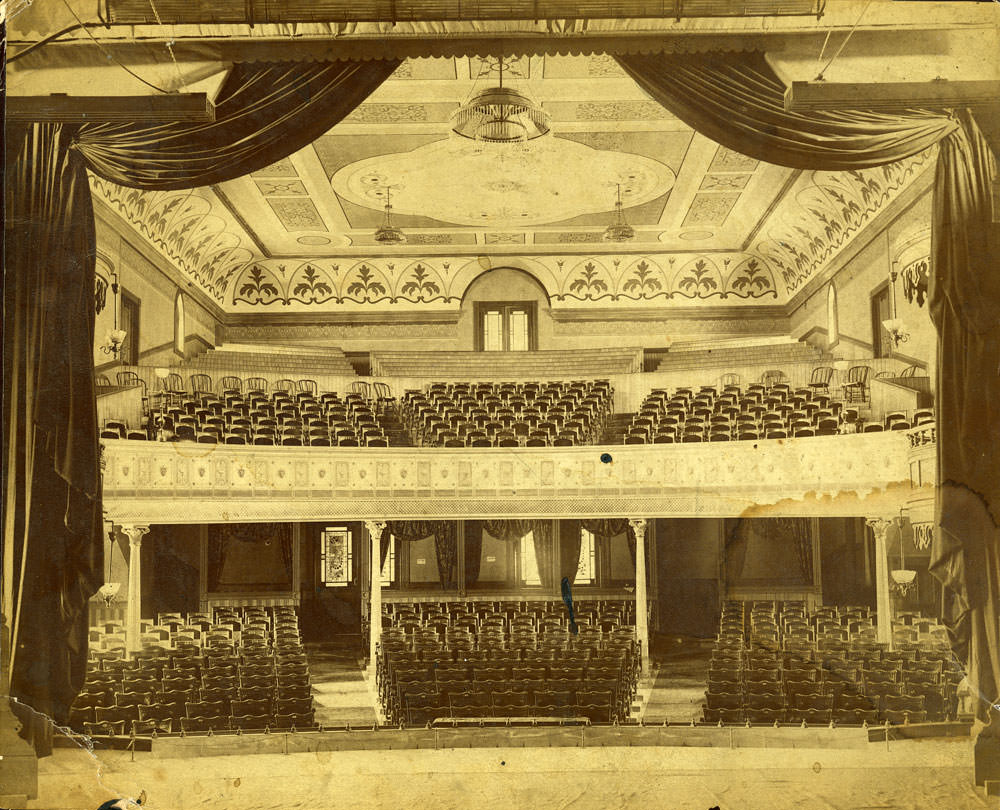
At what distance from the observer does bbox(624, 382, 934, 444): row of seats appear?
5.27m

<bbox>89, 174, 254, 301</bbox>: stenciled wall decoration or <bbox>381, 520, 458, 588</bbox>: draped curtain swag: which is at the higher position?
<bbox>89, 174, 254, 301</bbox>: stenciled wall decoration

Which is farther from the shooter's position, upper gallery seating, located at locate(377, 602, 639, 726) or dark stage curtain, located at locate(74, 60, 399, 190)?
upper gallery seating, located at locate(377, 602, 639, 726)

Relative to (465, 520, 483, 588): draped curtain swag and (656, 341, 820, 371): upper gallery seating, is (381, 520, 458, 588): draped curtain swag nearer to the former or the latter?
(465, 520, 483, 588): draped curtain swag

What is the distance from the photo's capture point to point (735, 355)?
555 cm

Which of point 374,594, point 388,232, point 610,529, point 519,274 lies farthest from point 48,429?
point 610,529

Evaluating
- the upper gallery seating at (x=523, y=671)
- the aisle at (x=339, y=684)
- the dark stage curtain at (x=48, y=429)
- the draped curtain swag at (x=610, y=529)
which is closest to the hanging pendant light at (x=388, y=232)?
the dark stage curtain at (x=48, y=429)

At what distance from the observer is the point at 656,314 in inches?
226

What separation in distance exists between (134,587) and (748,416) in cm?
412

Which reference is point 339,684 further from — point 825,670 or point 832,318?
point 832,318

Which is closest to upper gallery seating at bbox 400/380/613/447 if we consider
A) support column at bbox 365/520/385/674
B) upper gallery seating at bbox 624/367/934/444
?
upper gallery seating at bbox 624/367/934/444

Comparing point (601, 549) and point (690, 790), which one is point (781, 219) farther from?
point (690, 790)

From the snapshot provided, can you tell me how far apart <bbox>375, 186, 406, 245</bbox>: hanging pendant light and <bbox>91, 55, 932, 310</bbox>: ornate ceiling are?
48 millimetres

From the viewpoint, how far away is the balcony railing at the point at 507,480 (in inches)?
207

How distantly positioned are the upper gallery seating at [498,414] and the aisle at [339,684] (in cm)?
147
